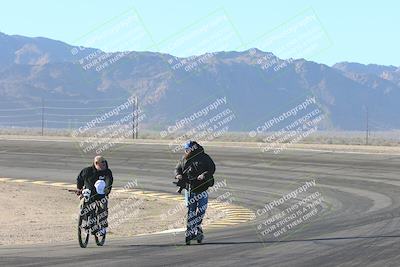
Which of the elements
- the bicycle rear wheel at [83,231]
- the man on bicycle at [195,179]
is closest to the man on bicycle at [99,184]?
the bicycle rear wheel at [83,231]

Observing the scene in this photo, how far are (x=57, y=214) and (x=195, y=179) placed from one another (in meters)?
7.84

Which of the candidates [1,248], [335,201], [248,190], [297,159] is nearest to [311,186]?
[248,190]

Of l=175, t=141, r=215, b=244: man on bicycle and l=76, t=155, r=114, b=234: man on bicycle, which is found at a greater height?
l=76, t=155, r=114, b=234: man on bicycle

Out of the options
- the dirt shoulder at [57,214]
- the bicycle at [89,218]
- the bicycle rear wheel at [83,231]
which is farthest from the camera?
the dirt shoulder at [57,214]

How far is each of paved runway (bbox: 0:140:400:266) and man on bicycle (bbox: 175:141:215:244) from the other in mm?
399

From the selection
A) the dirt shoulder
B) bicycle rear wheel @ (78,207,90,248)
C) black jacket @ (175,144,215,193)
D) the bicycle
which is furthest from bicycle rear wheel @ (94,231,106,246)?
black jacket @ (175,144,215,193)

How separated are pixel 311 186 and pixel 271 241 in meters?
13.8

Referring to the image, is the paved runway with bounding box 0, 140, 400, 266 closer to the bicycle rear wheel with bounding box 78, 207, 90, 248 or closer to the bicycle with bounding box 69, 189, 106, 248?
the bicycle rear wheel with bounding box 78, 207, 90, 248

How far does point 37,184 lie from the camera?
28641 mm

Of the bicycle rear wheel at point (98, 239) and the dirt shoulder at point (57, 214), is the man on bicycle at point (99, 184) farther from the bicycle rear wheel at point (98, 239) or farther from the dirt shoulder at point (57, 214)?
the dirt shoulder at point (57, 214)

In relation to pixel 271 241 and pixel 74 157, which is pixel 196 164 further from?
pixel 74 157

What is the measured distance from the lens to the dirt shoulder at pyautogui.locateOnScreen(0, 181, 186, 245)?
1680cm

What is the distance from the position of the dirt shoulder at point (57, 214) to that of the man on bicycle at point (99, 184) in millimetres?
1614

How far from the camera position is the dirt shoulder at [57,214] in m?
16.8
